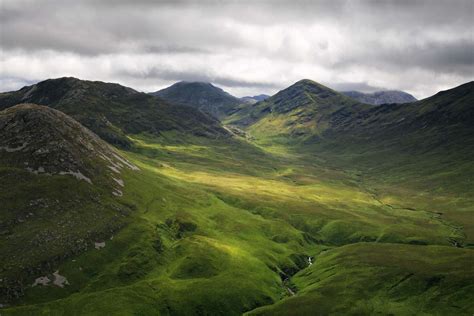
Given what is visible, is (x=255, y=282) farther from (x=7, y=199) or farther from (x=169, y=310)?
(x=7, y=199)

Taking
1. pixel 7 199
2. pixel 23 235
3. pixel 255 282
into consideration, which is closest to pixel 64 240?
pixel 23 235

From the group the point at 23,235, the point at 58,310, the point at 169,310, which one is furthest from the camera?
the point at 23,235

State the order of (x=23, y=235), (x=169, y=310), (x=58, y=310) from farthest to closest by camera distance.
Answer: (x=23, y=235)
(x=169, y=310)
(x=58, y=310)

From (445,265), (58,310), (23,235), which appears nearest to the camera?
(58,310)

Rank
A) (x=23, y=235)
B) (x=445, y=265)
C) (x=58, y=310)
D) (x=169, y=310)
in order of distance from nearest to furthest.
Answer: (x=58, y=310), (x=169, y=310), (x=23, y=235), (x=445, y=265)

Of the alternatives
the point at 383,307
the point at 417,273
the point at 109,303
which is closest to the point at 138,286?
the point at 109,303

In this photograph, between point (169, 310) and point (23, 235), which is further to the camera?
point (23, 235)

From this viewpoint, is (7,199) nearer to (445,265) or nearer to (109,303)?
(109,303)

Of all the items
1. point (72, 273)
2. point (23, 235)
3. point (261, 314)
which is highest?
point (23, 235)

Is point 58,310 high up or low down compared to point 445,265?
down
